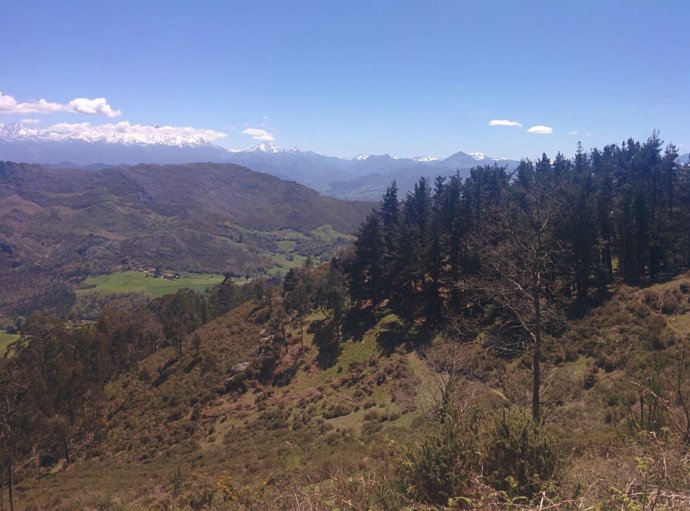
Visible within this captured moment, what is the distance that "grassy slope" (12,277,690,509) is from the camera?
516 inches

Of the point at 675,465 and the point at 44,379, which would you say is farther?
the point at 44,379

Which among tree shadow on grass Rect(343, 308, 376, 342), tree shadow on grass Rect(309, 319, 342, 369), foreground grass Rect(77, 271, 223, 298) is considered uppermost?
tree shadow on grass Rect(343, 308, 376, 342)

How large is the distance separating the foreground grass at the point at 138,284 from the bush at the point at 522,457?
169333 millimetres

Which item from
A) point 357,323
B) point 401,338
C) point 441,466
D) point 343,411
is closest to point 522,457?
point 441,466

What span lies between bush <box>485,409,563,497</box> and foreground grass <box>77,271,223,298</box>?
16933cm

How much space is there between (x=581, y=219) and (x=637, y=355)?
17700 millimetres

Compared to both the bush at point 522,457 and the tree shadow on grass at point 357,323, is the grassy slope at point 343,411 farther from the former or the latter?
the tree shadow on grass at point 357,323

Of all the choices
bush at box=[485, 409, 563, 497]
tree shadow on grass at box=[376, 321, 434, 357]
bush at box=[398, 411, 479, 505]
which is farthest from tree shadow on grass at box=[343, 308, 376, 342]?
bush at box=[485, 409, 563, 497]

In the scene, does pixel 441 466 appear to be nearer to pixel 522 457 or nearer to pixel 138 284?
pixel 522 457

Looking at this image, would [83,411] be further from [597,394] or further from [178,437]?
[597,394]

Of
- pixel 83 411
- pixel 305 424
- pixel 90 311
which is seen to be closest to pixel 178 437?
pixel 305 424

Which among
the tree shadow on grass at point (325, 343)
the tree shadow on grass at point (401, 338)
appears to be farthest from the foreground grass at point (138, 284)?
the tree shadow on grass at point (401, 338)

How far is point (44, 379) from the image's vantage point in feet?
116

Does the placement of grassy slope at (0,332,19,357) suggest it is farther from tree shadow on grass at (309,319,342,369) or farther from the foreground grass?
tree shadow on grass at (309,319,342,369)
